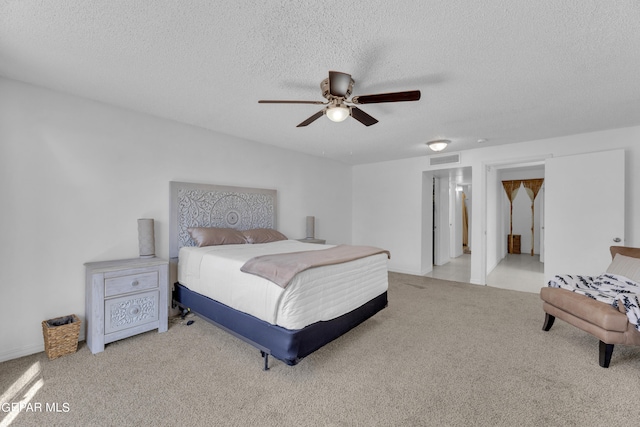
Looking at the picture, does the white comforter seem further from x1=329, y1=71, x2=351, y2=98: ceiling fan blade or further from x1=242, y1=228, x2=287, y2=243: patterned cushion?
x1=329, y1=71, x2=351, y2=98: ceiling fan blade

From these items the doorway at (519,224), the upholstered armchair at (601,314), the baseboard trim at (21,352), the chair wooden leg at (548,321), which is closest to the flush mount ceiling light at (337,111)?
the upholstered armchair at (601,314)

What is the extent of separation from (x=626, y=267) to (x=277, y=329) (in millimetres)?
3469

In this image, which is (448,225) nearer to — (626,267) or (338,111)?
(626,267)

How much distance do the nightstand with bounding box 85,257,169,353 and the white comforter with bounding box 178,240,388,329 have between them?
347 millimetres

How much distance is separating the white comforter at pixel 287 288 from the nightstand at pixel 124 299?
0.35m

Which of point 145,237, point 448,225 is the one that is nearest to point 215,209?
point 145,237

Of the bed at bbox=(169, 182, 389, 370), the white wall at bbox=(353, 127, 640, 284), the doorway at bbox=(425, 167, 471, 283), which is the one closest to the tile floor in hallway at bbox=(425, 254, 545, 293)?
the doorway at bbox=(425, 167, 471, 283)

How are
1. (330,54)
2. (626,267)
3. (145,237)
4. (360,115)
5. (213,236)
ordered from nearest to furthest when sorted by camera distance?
1. (330,54)
2. (360,115)
3. (626,267)
4. (145,237)
5. (213,236)

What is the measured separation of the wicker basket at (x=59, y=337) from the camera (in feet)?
7.45

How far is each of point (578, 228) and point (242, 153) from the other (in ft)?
16.5

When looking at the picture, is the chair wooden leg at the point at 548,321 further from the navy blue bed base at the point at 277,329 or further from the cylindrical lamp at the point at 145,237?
the cylindrical lamp at the point at 145,237

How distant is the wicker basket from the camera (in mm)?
2270

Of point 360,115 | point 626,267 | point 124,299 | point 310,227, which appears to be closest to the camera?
point 360,115

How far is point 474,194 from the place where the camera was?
4840 mm
